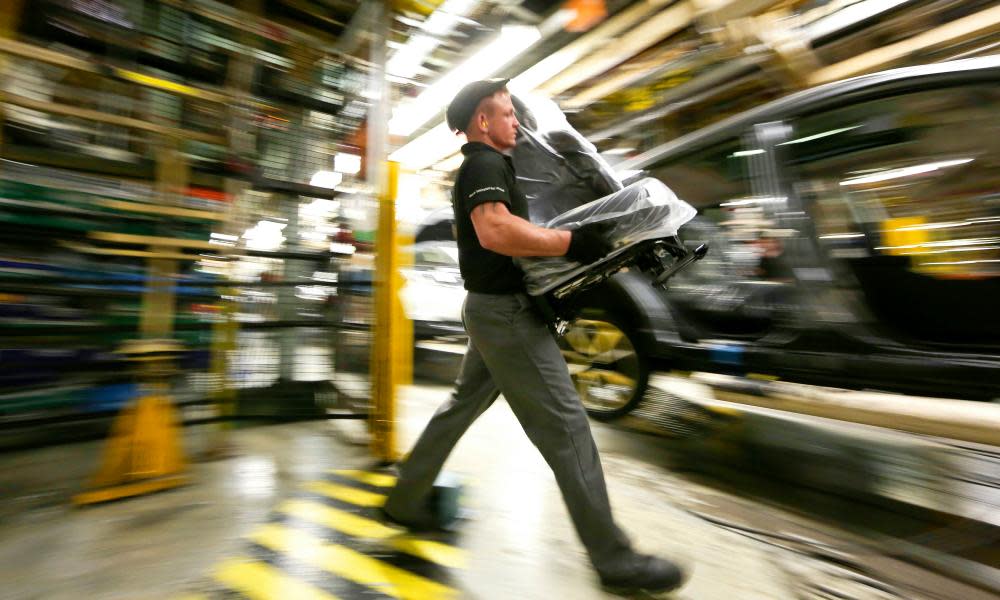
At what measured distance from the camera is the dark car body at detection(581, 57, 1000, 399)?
1.73 meters

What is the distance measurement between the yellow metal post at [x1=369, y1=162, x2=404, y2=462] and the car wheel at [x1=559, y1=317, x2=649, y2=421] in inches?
36.8

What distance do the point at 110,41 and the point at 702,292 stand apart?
3.09 m

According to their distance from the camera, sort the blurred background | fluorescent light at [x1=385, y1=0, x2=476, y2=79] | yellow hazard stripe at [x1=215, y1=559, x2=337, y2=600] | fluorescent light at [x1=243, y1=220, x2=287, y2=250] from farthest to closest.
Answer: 1. fluorescent light at [x1=385, y1=0, x2=476, y2=79]
2. fluorescent light at [x1=243, y1=220, x2=287, y2=250]
3. the blurred background
4. yellow hazard stripe at [x1=215, y1=559, x2=337, y2=600]

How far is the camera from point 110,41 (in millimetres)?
2283

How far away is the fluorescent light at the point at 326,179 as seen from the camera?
8.73ft

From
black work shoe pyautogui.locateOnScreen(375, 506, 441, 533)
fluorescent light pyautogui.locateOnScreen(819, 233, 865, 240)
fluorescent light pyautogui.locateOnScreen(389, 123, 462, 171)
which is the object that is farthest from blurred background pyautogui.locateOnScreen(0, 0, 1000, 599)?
fluorescent light pyautogui.locateOnScreen(389, 123, 462, 171)

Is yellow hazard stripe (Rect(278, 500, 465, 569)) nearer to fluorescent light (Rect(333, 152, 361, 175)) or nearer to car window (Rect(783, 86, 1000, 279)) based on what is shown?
fluorescent light (Rect(333, 152, 361, 175))

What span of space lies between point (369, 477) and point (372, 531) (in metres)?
0.48

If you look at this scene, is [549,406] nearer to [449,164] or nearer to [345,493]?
[345,493]

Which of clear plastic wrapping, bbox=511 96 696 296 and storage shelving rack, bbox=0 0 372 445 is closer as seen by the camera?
clear plastic wrapping, bbox=511 96 696 296

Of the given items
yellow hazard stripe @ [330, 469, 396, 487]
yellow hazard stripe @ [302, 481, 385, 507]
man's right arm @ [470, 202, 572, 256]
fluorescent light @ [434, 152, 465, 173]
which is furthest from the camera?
fluorescent light @ [434, 152, 465, 173]

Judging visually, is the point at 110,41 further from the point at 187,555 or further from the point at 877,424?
the point at 877,424

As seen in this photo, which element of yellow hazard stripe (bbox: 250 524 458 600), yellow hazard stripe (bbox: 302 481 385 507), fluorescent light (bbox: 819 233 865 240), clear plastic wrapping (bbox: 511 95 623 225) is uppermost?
clear plastic wrapping (bbox: 511 95 623 225)

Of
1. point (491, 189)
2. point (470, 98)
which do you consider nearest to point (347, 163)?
point (470, 98)
